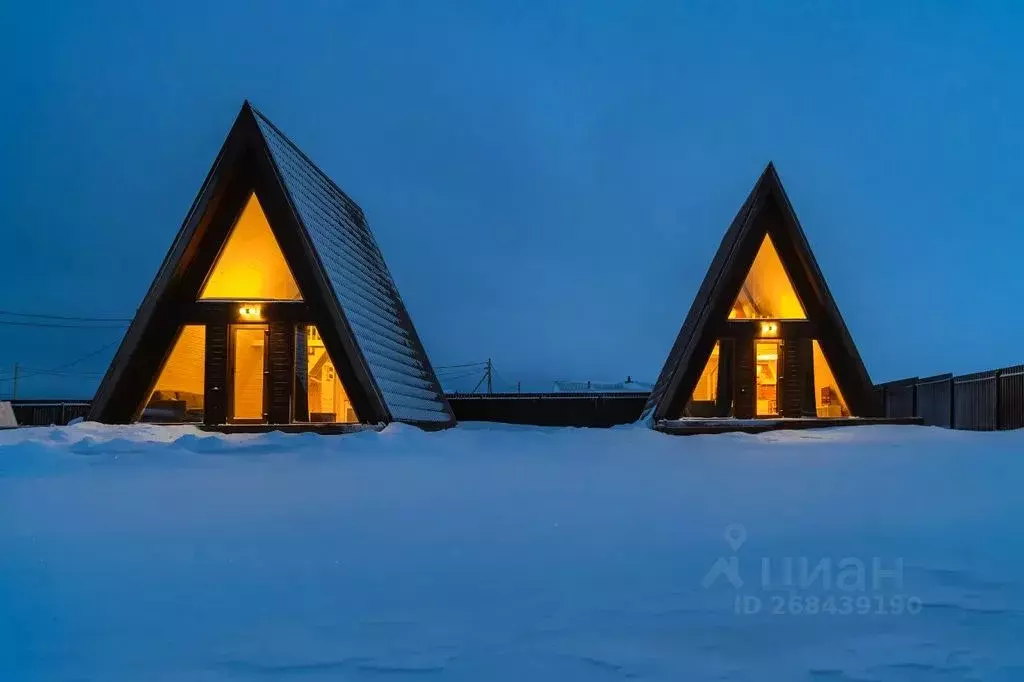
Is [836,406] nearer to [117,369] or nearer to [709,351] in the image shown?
[709,351]

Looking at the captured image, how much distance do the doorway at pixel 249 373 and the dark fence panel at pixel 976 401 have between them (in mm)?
13640

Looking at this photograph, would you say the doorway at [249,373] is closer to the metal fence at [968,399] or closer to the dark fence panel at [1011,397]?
the metal fence at [968,399]

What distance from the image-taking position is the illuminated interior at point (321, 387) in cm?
1541

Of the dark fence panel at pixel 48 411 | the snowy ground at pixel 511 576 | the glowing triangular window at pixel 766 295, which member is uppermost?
the glowing triangular window at pixel 766 295

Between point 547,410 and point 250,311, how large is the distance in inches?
371

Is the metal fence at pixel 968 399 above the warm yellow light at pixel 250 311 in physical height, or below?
below

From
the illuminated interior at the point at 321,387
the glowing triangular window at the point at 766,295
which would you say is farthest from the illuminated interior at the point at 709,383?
the illuminated interior at the point at 321,387

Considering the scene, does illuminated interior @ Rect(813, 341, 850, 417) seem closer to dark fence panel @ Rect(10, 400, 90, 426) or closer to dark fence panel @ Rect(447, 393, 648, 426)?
dark fence panel @ Rect(447, 393, 648, 426)

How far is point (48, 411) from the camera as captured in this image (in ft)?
78.8

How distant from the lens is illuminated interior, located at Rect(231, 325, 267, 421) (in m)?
15.5

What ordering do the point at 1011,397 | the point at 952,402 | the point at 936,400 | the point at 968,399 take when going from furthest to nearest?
the point at 936,400 → the point at 952,402 → the point at 968,399 → the point at 1011,397

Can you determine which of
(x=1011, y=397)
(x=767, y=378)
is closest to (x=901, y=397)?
(x=767, y=378)

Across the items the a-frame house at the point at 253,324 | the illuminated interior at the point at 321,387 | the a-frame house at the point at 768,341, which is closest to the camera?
the a-frame house at the point at 253,324

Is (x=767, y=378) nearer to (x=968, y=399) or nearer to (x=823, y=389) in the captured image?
(x=823, y=389)
